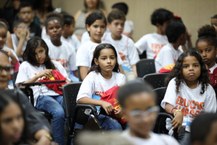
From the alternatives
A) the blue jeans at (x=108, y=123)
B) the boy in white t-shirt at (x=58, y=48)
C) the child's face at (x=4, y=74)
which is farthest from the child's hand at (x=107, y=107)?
the boy in white t-shirt at (x=58, y=48)

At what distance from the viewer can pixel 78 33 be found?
336 inches

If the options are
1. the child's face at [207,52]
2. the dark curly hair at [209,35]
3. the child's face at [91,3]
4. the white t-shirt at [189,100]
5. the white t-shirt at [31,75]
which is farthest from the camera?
the child's face at [91,3]

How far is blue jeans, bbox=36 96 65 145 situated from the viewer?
5258 mm

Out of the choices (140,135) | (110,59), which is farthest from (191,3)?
(140,135)

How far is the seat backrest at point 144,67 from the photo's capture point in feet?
21.0

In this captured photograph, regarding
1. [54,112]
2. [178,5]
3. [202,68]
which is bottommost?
[54,112]

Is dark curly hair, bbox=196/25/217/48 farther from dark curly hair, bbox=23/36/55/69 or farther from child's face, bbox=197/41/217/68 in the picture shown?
dark curly hair, bbox=23/36/55/69

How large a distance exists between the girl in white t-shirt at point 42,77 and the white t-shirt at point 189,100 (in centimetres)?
109

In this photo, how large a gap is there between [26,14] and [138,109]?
5777 mm

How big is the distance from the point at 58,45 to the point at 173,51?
1338 millimetres

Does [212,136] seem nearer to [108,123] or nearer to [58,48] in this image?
[108,123]

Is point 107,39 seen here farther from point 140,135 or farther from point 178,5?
point 140,135

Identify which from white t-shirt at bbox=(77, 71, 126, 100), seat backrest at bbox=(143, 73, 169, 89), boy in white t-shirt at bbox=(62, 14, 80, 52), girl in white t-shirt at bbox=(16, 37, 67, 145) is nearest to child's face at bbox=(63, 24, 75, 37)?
boy in white t-shirt at bbox=(62, 14, 80, 52)

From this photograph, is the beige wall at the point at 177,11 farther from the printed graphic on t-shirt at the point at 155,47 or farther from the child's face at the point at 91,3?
the printed graphic on t-shirt at the point at 155,47
